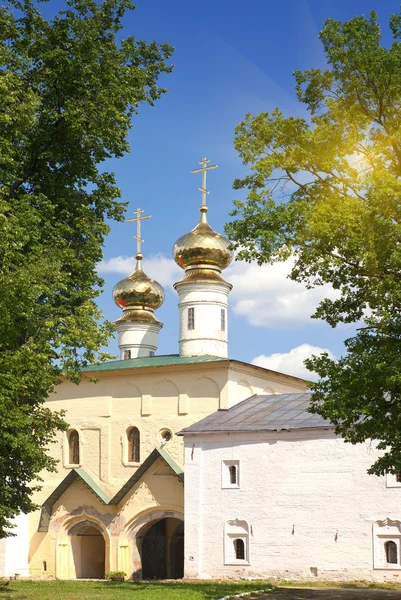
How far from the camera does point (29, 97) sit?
51.9 feet

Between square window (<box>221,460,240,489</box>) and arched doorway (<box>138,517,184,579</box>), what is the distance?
179 inches

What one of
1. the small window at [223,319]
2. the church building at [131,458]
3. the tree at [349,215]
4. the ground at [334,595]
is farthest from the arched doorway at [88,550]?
the tree at [349,215]

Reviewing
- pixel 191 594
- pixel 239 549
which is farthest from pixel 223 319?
pixel 191 594

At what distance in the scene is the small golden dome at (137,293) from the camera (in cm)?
3772

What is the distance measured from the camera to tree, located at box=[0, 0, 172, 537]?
612 inches

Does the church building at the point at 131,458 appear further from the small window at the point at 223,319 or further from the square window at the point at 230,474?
the square window at the point at 230,474

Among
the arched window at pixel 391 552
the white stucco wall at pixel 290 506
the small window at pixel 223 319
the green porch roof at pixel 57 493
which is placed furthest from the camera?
the small window at pixel 223 319

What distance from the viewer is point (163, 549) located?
30.0m

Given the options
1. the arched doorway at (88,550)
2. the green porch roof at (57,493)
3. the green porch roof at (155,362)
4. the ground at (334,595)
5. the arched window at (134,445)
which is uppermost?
the green porch roof at (155,362)

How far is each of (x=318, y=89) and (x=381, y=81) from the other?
1.31 meters

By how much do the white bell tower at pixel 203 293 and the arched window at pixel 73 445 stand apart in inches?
190

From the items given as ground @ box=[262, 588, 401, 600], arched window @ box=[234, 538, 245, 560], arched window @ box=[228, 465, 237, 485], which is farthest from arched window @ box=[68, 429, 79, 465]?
ground @ box=[262, 588, 401, 600]

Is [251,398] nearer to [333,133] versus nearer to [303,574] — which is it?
[303,574]

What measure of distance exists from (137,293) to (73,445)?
8421 mm
